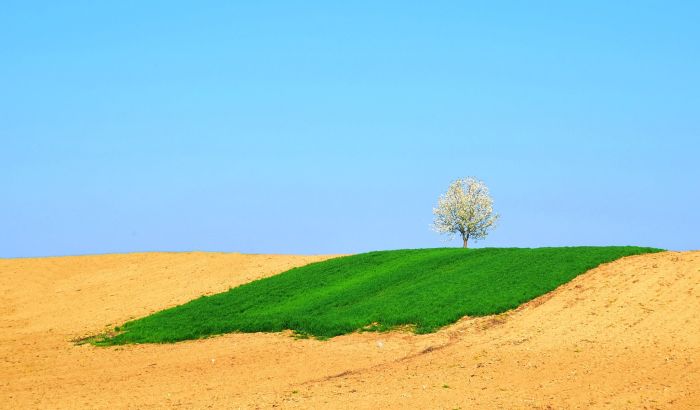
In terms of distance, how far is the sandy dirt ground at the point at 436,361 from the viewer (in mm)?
24609

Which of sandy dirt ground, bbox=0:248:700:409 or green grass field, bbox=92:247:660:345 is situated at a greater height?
green grass field, bbox=92:247:660:345

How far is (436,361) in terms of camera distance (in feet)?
99.4

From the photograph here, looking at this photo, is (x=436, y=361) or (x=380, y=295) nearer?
(x=436, y=361)

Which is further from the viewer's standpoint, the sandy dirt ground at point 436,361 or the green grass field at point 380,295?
the green grass field at point 380,295

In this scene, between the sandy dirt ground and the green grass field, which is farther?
the green grass field

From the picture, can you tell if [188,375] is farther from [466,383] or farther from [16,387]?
[466,383]

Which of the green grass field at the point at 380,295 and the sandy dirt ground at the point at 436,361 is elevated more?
the green grass field at the point at 380,295

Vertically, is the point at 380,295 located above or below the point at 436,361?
Result: above

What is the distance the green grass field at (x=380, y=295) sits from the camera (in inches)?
1517

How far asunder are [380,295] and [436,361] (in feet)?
43.9

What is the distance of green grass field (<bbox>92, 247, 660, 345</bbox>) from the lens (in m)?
38.5

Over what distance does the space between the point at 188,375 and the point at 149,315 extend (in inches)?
670

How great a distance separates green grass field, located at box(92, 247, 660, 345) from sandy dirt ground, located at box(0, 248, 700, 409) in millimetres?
1277

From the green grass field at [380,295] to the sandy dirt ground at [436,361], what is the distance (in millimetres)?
1277
